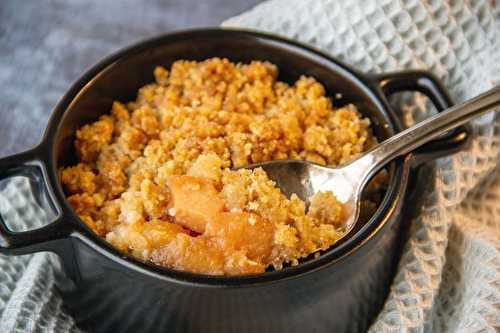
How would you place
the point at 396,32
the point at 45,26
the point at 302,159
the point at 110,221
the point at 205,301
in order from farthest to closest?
the point at 45,26, the point at 396,32, the point at 302,159, the point at 110,221, the point at 205,301

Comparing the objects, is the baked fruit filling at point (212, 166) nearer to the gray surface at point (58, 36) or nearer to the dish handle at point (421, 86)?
the dish handle at point (421, 86)

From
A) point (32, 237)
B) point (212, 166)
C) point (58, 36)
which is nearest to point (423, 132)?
point (212, 166)

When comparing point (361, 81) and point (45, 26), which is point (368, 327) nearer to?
point (361, 81)

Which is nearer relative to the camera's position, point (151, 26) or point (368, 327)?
point (368, 327)

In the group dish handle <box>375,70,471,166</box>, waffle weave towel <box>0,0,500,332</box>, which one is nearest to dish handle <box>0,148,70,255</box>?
waffle weave towel <box>0,0,500,332</box>

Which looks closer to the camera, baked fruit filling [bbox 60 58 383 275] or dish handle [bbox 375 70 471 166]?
baked fruit filling [bbox 60 58 383 275]

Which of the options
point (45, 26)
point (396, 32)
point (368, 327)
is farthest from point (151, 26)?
point (368, 327)

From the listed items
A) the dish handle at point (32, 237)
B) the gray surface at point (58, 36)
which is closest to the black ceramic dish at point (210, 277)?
the dish handle at point (32, 237)

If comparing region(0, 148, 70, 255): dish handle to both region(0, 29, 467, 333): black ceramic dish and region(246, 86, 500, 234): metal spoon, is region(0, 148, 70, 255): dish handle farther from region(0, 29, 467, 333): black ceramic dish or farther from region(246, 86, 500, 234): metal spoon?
region(246, 86, 500, 234): metal spoon
